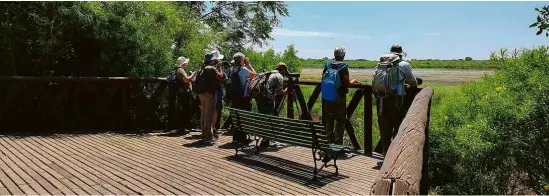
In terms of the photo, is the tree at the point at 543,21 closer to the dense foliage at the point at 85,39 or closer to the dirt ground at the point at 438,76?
the dense foliage at the point at 85,39

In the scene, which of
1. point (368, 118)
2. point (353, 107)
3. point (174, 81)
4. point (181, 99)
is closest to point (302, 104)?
point (353, 107)

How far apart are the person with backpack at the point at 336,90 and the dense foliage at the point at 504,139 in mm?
2223

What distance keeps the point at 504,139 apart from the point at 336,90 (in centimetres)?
285

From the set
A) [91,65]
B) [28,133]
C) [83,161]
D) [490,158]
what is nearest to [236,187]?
[83,161]

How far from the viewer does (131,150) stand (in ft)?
22.9

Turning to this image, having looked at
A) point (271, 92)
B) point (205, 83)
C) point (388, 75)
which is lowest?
point (271, 92)

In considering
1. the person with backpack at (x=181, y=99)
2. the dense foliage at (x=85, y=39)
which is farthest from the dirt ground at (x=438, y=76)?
the person with backpack at (x=181, y=99)

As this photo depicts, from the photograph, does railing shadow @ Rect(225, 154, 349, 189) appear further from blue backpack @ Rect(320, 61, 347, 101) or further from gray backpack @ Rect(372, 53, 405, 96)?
gray backpack @ Rect(372, 53, 405, 96)

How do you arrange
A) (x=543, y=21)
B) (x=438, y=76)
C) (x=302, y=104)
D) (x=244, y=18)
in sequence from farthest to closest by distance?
1. (x=438, y=76)
2. (x=244, y=18)
3. (x=302, y=104)
4. (x=543, y=21)

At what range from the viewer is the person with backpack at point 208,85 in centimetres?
729

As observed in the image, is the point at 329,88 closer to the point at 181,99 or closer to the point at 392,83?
the point at 392,83

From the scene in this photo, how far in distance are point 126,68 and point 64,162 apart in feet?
12.5

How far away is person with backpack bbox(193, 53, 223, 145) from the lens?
287 inches

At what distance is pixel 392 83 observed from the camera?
5781mm
